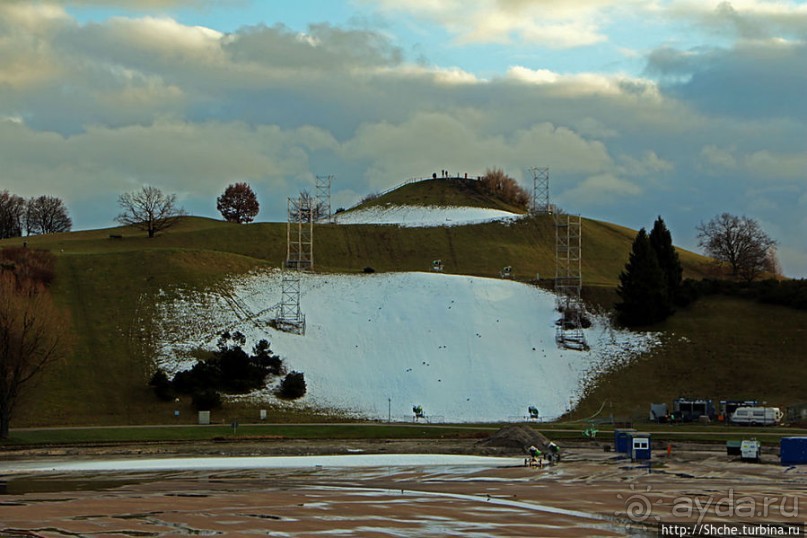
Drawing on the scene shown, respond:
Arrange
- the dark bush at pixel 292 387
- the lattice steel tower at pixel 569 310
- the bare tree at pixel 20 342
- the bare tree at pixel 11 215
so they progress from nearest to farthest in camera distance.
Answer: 1. the bare tree at pixel 20 342
2. the dark bush at pixel 292 387
3. the lattice steel tower at pixel 569 310
4. the bare tree at pixel 11 215

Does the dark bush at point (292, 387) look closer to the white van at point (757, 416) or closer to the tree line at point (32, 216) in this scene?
the white van at point (757, 416)

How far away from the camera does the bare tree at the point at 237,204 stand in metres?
162

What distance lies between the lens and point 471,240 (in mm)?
122688

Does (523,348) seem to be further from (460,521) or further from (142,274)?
(460,521)

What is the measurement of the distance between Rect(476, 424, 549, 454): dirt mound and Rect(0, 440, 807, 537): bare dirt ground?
4.41 m

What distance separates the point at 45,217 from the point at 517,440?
448 ft

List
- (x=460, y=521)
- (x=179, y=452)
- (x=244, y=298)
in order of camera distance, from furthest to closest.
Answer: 1. (x=244, y=298)
2. (x=179, y=452)
3. (x=460, y=521)

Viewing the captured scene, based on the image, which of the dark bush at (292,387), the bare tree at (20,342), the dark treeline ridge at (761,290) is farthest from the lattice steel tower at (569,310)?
the bare tree at (20,342)

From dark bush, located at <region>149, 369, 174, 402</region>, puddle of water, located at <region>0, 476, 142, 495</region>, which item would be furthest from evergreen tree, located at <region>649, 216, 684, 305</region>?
puddle of water, located at <region>0, 476, 142, 495</region>

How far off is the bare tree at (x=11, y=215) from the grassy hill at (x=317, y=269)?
31967mm

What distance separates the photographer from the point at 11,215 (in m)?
163

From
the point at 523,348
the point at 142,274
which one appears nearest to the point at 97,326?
the point at 142,274

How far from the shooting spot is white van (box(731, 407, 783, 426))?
6294cm

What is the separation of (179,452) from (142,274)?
40.6m
